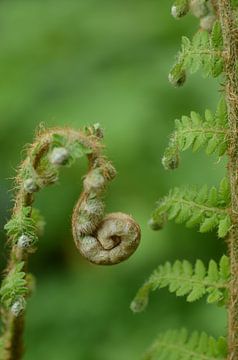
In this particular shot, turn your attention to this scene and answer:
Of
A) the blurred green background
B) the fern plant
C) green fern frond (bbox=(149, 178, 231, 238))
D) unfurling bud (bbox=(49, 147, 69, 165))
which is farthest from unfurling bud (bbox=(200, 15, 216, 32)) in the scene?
the blurred green background

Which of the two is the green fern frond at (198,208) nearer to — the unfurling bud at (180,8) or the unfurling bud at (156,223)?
the unfurling bud at (156,223)

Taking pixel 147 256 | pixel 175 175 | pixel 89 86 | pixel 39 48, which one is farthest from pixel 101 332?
pixel 39 48

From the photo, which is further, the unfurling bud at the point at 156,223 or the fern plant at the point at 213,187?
the unfurling bud at the point at 156,223

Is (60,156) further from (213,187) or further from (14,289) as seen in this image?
(213,187)

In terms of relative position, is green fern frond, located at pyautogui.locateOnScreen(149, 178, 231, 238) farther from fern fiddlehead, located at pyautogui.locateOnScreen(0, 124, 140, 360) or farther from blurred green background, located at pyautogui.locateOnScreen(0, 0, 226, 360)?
blurred green background, located at pyautogui.locateOnScreen(0, 0, 226, 360)

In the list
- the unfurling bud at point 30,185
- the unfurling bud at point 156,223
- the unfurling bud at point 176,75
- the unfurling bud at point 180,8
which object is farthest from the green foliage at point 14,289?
the unfurling bud at point 180,8

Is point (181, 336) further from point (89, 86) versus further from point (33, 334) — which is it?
point (89, 86)
